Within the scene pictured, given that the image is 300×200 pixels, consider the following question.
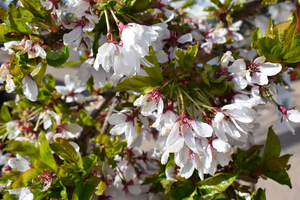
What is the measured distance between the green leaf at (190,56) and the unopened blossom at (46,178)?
33 centimetres

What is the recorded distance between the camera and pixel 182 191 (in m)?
0.50

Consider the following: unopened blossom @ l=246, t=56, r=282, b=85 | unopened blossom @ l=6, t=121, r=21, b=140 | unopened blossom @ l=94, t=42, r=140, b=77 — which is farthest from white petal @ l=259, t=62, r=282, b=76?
unopened blossom @ l=6, t=121, r=21, b=140

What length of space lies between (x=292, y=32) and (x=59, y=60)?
1.30 feet

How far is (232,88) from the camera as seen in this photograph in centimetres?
42

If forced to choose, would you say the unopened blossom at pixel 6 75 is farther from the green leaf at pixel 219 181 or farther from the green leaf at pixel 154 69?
the green leaf at pixel 219 181

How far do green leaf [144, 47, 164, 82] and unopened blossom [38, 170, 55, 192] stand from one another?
0.27 m

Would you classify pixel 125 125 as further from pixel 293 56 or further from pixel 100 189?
pixel 293 56

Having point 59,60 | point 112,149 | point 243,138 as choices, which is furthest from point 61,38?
point 243,138

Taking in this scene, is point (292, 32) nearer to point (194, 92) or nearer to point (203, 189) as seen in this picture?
point (194, 92)

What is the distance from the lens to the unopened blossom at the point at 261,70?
409mm

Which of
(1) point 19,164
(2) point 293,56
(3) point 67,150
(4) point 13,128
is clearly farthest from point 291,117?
(4) point 13,128

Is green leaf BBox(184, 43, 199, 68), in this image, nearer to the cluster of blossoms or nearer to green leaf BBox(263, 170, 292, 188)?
the cluster of blossoms

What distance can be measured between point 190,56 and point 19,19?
29 centimetres

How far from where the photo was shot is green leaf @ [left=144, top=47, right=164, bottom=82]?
39 cm
